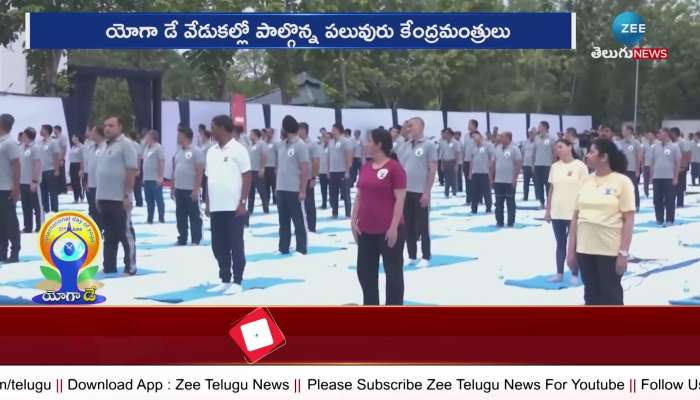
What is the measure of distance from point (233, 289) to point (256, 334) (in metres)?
0.57

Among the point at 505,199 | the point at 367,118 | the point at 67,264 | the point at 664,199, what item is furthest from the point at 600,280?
the point at 505,199

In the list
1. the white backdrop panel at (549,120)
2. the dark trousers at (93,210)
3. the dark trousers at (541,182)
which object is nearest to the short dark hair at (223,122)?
the dark trousers at (93,210)

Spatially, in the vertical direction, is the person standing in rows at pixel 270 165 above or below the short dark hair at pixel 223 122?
below

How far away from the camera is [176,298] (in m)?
7.57

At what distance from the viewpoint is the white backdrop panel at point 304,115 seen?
7977mm

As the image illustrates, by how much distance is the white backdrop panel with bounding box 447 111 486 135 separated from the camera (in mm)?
7766

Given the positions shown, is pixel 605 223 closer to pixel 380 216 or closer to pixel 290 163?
pixel 380 216

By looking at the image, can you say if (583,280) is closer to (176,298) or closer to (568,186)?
(568,186)

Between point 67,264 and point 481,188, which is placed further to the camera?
point 481,188

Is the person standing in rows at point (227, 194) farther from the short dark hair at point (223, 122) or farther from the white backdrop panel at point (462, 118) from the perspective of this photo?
the white backdrop panel at point (462, 118)

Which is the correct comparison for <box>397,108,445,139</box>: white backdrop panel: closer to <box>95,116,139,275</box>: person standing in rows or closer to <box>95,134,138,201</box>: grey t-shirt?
<box>95,116,139,275</box>: person standing in rows

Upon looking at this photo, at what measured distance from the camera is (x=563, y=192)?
9148mm

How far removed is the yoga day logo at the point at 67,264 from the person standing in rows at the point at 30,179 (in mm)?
202

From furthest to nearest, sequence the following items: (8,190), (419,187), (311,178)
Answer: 1. (311,178)
2. (419,187)
3. (8,190)
